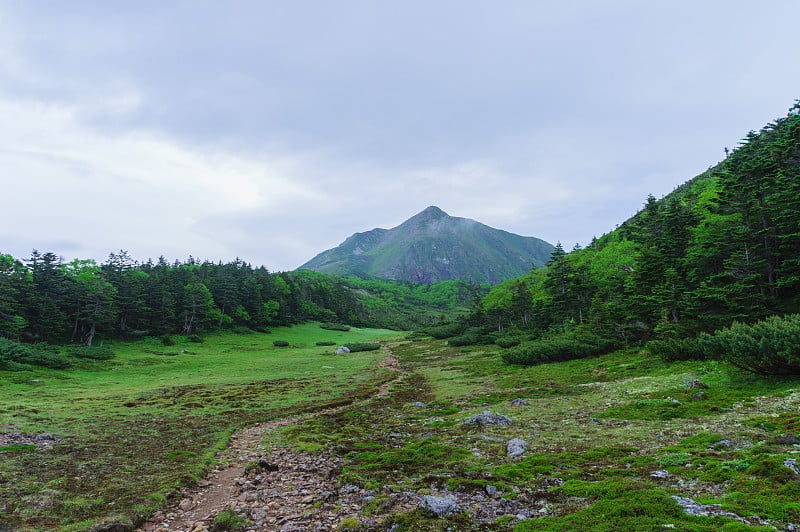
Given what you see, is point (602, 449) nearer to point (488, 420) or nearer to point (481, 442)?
point (481, 442)

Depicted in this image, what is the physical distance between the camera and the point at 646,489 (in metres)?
9.05

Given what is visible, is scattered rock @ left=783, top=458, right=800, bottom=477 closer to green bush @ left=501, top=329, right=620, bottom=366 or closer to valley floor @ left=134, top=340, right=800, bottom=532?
valley floor @ left=134, top=340, right=800, bottom=532

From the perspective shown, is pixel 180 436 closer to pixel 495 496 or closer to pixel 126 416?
pixel 126 416

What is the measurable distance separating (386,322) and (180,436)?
154m

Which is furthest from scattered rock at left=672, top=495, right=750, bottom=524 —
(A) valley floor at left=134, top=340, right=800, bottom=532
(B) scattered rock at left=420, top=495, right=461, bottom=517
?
(B) scattered rock at left=420, top=495, right=461, bottom=517

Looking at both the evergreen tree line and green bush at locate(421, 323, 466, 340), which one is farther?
green bush at locate(421, 323, 466, 340)

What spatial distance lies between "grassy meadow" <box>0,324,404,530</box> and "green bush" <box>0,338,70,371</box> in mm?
1981

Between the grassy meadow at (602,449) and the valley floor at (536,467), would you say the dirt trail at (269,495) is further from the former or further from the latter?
the grassy meadow at (602,449)

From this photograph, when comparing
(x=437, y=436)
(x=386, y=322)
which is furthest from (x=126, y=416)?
(x=386, y=322)

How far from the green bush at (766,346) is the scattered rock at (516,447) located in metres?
11.9

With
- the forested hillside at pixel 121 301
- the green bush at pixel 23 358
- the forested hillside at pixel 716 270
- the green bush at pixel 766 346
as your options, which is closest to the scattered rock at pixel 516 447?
the green bush at pixel 766 346

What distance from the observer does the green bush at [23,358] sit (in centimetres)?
3928

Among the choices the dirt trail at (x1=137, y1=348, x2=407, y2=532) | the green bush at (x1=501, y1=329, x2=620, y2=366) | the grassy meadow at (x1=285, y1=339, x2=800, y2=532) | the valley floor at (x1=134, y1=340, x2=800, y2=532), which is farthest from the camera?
the green bush at (x1=501, y1=329, x2=620, y2=366)

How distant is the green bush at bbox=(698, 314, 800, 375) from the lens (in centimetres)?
1596
